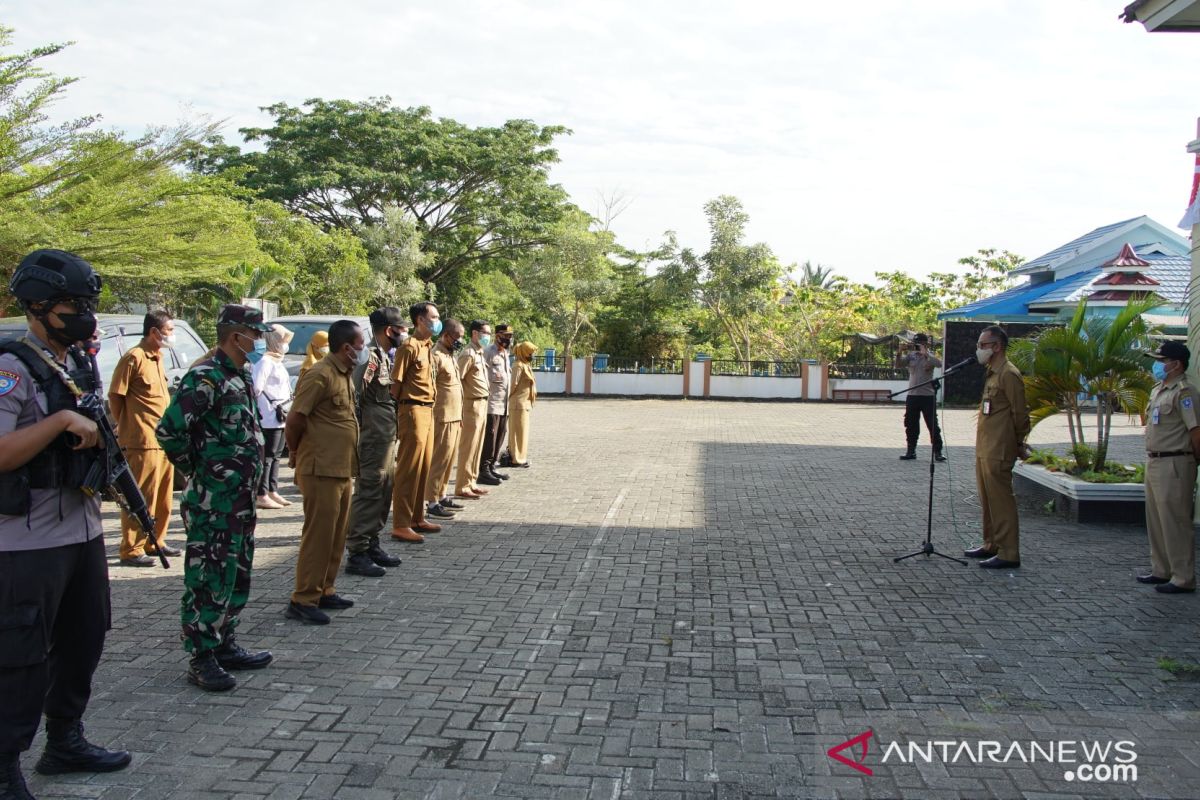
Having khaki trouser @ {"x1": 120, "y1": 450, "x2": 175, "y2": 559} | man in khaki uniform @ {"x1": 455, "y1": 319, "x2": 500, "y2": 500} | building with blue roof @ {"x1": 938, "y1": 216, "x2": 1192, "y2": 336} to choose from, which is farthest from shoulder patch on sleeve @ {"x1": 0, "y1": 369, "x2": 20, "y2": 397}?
building with blue roof @ {"x1": 938, "y1": 216, "x2": 1192, "y2": 336}

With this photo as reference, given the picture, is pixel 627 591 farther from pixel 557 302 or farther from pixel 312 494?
pixel 557 302

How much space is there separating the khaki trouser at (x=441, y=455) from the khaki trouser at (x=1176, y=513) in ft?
19.2

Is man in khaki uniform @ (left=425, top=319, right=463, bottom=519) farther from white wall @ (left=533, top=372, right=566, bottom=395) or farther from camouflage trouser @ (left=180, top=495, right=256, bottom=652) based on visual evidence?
white wall @ (left=533, top=372, right=566, bottom=395)

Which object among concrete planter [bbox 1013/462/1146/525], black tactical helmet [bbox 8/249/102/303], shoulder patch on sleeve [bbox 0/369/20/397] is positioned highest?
black tactical helmet [bbox 8/249/102/303]

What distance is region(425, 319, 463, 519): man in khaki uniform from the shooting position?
8.46 meters

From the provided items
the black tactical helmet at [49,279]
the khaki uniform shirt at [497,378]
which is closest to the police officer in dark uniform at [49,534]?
the black tactical helmet at [49,279]

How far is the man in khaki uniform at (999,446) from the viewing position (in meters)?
7.21

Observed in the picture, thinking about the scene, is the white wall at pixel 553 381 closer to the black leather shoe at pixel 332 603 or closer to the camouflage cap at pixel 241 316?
the black leather shoe at pixel 332 603

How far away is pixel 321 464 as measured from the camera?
548 cm

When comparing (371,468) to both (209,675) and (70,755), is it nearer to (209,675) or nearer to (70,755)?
(209,675)

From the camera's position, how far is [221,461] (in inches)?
179

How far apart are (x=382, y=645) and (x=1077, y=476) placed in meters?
7.68

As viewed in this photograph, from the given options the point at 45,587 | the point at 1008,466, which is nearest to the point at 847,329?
the point at 1008,466

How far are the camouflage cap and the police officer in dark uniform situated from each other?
0.95 m
